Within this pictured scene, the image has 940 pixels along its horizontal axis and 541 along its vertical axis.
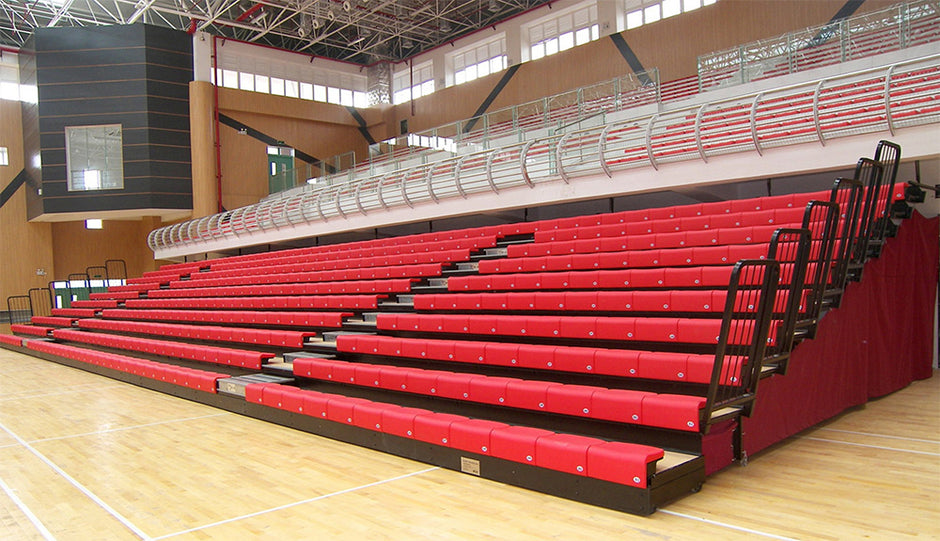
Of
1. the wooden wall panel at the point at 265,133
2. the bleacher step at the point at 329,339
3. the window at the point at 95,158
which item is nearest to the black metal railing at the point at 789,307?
the bleacher step at the point at 329,339

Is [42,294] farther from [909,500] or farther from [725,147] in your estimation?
[909,500]

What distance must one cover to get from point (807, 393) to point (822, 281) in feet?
2.11

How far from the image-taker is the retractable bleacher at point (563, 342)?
9.32ft

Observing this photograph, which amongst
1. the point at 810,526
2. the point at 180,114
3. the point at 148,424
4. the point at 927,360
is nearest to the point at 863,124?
the point at 927,360

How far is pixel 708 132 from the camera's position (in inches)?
245

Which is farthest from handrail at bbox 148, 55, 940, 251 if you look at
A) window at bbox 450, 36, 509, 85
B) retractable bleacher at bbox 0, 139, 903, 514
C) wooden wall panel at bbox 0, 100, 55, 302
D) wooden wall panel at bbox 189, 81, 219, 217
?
wooden wall panel at bbox 0, 100, 55, 302

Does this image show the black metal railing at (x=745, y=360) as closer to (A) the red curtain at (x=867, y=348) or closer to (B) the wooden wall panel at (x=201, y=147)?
(A) the red curtain at (x=867, y=348)

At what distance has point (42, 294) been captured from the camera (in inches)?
638

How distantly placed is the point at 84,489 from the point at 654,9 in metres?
13.6

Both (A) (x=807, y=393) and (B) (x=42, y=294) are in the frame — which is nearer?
(A) (x=807, y=393)

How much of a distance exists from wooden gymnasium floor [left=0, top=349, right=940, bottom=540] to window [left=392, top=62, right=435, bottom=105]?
15327 mm

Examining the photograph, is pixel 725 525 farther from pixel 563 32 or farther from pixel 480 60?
pixel 480 60

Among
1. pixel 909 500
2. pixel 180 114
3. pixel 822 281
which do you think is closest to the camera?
pixel 909 500

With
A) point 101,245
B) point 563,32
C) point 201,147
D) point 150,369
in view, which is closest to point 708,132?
point 150,369
